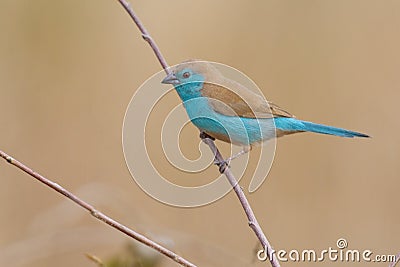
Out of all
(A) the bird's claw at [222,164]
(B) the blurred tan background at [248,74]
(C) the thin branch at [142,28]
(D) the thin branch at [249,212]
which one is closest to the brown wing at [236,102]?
(D) the thin branch at [249,212]

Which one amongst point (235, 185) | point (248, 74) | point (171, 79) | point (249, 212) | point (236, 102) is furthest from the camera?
point (248, 74)

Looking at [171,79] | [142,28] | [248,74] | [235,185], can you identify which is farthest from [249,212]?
[248,74]

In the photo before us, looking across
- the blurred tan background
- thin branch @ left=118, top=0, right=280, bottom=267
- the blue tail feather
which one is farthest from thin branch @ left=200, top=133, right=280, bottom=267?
the blurred tan background

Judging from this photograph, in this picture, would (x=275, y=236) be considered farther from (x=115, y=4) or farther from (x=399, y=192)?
(x=115, y=4)

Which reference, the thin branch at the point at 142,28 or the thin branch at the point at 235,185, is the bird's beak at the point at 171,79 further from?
the thin branch at the point at 142,28

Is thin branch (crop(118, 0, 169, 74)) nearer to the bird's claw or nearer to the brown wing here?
the bird's claw

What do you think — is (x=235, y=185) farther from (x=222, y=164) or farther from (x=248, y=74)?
(x=248, y=74)
